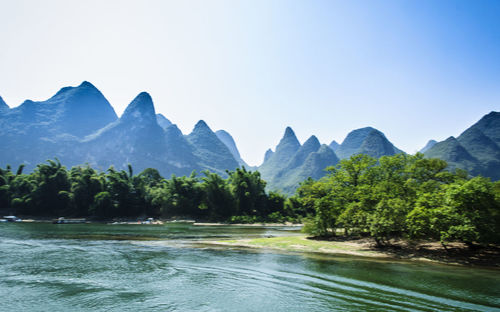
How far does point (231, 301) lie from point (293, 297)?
3376 millimetres

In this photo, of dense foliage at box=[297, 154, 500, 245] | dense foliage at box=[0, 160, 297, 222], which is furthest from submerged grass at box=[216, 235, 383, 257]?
dense foliage at box=[0, 160, 297, 222]

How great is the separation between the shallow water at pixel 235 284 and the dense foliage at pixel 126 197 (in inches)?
2714

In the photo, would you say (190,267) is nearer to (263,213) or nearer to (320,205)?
(320,205)

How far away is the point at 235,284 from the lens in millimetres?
17219

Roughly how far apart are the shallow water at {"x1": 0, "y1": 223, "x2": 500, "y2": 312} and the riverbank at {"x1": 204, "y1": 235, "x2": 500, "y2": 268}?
2975mm

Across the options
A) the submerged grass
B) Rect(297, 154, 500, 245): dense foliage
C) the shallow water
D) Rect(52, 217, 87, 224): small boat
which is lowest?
Rect(52, 217, 87, 224): small boat

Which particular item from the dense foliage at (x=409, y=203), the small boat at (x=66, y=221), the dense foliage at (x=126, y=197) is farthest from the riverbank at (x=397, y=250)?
the small boat at (x=66, y=221)

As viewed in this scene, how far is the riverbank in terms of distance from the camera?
24.2 metres

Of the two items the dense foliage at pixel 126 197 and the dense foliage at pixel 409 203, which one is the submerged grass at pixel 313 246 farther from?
the dense foliage at pixel 126 197

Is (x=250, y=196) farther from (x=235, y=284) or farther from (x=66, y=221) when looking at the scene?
(x=235, y=284)

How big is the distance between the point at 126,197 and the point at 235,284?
89.2 m

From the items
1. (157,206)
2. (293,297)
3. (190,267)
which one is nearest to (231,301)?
(293,297)

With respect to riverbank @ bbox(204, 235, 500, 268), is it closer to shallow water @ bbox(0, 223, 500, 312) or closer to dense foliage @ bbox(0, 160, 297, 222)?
shallow water @ bbox(0, 223, 500, 312)

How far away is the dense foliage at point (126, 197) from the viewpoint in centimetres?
9206
